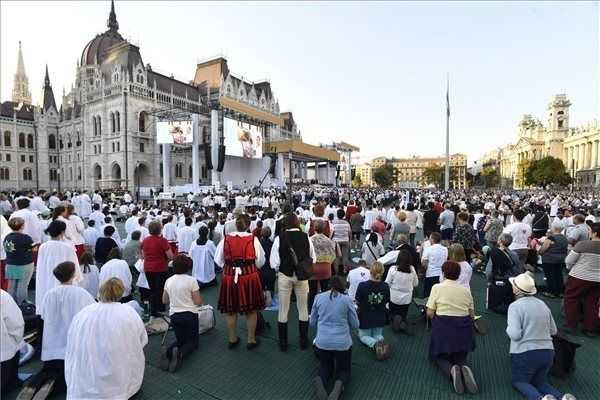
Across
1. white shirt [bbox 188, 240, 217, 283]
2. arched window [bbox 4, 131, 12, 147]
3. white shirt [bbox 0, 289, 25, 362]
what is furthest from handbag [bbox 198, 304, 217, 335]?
arched window [bbox 4, 131, 12, 147]

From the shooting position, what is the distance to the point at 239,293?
14.5 feet

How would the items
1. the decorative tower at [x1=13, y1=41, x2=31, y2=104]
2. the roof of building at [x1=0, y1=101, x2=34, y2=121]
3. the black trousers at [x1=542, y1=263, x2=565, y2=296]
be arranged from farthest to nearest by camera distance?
1. the decorative tower at [x1=13, y1=41, x2=31, y2=104]
2. the roof of building at [x1=0, y1=101, x2=34, y2=121]
3. the black trousers at [x1=542, y1=263, x2=565, y2=296]

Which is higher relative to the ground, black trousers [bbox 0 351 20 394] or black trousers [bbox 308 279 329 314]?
black trousers [bbox 308 279 329 314]

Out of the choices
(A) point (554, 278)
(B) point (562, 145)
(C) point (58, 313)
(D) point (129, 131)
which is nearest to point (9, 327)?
(C) point (58, 313)

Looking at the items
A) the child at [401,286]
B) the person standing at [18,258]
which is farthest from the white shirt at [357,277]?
the person standing at [18,258]

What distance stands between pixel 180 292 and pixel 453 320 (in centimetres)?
322

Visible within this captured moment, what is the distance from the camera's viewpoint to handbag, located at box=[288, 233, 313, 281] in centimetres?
441

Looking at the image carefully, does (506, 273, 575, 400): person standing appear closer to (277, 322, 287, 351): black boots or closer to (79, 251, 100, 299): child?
(277, 322, 287, 351): black boots

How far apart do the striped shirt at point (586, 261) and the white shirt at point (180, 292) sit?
5377mm

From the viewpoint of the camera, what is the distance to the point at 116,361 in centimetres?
284

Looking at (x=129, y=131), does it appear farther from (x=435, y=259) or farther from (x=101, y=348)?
(x=101, y=348)

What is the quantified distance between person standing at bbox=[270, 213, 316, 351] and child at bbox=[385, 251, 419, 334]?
4.52ft

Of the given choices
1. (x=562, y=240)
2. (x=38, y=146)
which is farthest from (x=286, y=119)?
(x=562, y=240)

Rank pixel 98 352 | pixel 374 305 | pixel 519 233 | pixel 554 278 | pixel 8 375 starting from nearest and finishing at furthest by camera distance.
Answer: pixel 98 352, pixel 8 375, pixel 374 305, pixel 554 278, pixel 519 233
